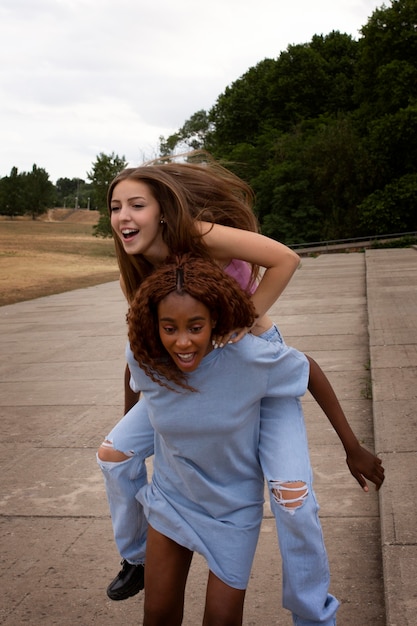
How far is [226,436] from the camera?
7.86 ft

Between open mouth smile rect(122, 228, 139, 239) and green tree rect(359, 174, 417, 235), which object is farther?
green tree rect(359, 174, 417, 235)

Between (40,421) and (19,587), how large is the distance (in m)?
2.75

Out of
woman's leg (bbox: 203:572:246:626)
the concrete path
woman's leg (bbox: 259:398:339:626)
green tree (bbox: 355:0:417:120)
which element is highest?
green tree (bbox: 355:0:417:120)

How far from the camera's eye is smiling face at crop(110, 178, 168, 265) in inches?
102

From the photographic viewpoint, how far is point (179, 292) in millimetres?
2305

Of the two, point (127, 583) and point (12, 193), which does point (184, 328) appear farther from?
point (12, 193)

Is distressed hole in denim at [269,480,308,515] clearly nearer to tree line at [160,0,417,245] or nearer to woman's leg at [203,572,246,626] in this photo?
woman's leg at [203,572,246,626]

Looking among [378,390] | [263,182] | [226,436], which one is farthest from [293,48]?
[226,436]

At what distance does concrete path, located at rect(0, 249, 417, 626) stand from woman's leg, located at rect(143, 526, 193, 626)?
584 millimetres

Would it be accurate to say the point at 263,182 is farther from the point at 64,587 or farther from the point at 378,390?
the point at 64,587

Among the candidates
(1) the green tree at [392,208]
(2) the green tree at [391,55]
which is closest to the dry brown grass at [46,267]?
(1) the green tree at [392,208]

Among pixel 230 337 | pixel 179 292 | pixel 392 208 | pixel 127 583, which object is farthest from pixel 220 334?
pixel 392 208

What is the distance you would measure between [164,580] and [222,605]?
0.63ft

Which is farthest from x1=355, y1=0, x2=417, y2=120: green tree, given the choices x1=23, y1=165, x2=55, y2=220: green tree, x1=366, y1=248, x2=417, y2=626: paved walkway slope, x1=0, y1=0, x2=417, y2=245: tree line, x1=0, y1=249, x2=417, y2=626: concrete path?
x1=23, y1=165, x2=55, y2=220: green tree
